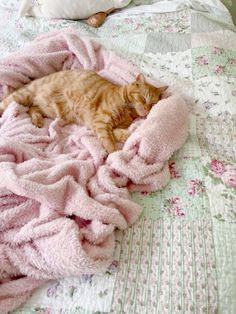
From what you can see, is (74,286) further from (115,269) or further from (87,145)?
(87,145)

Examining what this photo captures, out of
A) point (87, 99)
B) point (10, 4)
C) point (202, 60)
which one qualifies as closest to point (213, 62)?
point (202, 60)

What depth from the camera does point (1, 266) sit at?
0.76 m

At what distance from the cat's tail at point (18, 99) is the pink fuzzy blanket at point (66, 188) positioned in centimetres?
4

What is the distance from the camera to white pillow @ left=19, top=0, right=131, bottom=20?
171 cm

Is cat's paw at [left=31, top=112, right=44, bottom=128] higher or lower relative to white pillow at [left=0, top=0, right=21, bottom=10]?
lower

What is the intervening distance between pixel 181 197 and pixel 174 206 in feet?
0.11

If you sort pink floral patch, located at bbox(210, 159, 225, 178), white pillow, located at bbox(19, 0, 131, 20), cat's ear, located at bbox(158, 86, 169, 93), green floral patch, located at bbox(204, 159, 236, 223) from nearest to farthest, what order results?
1. green floral patch, located at bbox(204, 159, 236, 223)
2. pink floral patch, located at bbox(210, 159, 225, 178)
3. cat's ear, located at bbox(158, 86, 169, 93)
4. white pillow, located at bbox(19, 0, 131, 20)

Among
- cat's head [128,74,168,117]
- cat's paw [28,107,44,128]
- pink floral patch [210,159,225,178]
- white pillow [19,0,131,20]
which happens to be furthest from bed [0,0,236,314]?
cat's paw [28,107,44,128]

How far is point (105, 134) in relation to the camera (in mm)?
1121

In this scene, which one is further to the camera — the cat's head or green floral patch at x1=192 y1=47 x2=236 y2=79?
green floral patch at x1=192 y1=47 x2=236 y2=79

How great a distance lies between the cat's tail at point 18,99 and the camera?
49.1 inches

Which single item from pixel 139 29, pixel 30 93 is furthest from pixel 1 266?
pixel 139 29

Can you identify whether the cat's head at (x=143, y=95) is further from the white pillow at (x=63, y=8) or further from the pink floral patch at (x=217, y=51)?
the white pillow at (x=63, y=8)

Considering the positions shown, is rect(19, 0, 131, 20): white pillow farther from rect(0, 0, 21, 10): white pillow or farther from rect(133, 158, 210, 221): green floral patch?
rect(133, 158, 210, 221): green floral patch
